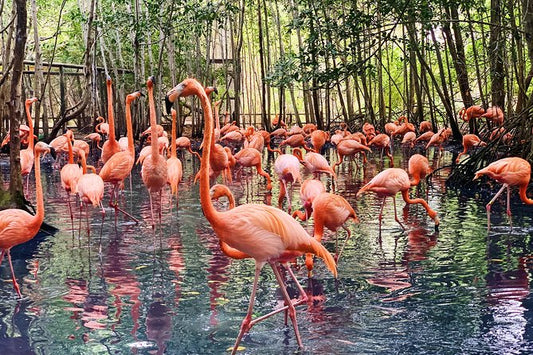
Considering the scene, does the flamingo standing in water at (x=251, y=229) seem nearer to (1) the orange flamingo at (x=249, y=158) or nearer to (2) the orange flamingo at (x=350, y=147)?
(1) the orange flamingo at (x=249, y=158)

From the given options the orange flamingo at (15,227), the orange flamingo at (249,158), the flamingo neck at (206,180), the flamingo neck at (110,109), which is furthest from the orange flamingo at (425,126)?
the flamingo neck at (206,180)

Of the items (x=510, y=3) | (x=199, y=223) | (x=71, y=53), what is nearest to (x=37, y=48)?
(x=199, y=223)

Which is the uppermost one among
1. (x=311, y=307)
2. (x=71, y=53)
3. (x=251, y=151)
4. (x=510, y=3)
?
(x=71, y=53)

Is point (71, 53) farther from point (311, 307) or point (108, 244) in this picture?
point (311, 307)

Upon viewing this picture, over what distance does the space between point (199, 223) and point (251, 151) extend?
10.7ft

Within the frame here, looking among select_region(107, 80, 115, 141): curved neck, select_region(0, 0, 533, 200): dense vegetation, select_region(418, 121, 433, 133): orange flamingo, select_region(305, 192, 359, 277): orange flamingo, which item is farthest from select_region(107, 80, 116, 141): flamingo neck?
select_region(418, 121, 433, 133): orange flamingo

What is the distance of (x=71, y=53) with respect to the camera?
28.4m

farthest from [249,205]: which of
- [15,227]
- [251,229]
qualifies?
[15,227]

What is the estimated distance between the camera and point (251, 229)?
396cm

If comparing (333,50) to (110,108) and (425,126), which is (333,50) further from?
(425,126)

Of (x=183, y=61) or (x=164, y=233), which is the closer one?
(x=164, y=233)

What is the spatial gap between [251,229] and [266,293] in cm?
150

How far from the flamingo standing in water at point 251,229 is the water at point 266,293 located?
1.68ft

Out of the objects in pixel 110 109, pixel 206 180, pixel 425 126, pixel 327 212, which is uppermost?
pixel 110 109
